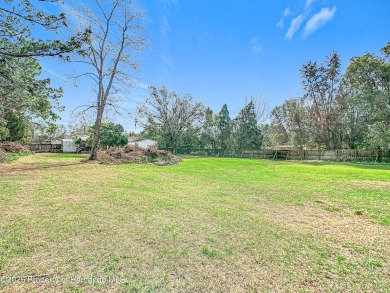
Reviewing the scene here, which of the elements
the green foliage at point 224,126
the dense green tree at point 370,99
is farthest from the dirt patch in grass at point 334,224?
the green foliage at point 224,126

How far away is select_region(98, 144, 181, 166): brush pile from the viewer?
14.3m

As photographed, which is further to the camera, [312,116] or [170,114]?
[170,114]

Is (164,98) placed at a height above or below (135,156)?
above

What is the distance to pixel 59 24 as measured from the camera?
18.0 feet

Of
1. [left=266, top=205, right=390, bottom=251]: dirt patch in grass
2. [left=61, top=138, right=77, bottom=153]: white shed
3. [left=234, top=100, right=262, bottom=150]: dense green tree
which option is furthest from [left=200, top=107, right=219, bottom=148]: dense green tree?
[left=266, top=205, right=390, bottom=251]: dirt patch in grass

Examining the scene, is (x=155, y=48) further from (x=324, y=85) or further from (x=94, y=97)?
(x=324, y=85)

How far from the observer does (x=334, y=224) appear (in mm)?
3625

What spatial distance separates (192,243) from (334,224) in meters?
2.54

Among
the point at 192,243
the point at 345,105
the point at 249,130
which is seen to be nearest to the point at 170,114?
the point at 249,130

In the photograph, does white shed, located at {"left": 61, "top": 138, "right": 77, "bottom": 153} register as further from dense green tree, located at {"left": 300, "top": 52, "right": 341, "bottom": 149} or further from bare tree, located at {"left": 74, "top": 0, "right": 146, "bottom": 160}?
dense green tree, located at {"left": 300, "top": 52, "right": 341, "bottom": 149}

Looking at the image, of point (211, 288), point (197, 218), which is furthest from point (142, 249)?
point (197, 218)

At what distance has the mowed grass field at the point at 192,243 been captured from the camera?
80.3 inches

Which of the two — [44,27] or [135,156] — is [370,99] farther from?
[44,27]

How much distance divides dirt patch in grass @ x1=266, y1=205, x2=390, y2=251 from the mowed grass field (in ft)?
0.06
